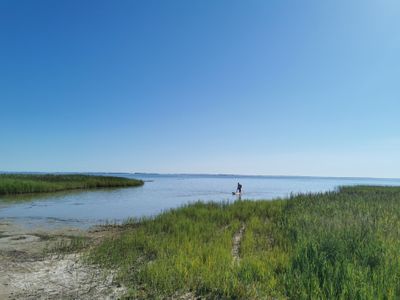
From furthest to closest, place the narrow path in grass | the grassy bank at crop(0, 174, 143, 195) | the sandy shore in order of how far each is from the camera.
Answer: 1. the grassy bank at crop(0, 174, 143, 195)
2. the narrow path in grass
3. the sandy shore

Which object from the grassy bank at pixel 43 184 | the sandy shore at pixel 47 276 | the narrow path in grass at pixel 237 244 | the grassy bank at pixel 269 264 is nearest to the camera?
the grassy bank at pixel 269 264

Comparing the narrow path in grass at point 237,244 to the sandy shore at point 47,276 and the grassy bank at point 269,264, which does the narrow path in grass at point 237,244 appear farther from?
the sandy shore at point 47,276

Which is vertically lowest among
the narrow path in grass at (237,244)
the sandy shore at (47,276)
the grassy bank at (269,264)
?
the sandy shore at (47,276)

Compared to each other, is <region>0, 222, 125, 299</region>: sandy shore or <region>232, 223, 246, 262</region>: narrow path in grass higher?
<region>232, 223, 246, 262</region>: narrow path in grass

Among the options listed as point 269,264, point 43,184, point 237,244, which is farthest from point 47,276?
point 43,184

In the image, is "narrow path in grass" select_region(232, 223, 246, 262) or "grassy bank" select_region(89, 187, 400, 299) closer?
"grassy bank" select_region(89, 187, 400, 299)

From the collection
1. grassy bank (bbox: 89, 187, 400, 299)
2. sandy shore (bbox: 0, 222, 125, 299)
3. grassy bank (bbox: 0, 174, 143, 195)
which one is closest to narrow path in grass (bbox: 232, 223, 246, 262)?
grassy bank (bbox: 89, 187, 400, 299)

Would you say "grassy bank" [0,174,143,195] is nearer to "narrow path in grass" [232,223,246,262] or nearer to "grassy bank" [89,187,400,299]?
"grassy bank" [89,187,400,299]

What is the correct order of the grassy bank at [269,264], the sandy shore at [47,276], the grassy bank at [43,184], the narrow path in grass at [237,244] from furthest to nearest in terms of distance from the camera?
the grassy bank at [43,184] → the narrow path in grass at [237,244] → the sandy shore at [47,276] → the grassy bank at [269,264]

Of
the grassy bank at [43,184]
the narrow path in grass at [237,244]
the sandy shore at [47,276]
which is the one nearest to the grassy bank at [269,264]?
the narrow path in grass at [237,244]

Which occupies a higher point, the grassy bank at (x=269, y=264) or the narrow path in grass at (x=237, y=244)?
the grassy bank at (x=269, y=264)

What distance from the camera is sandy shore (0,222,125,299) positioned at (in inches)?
235

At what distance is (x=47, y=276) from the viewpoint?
706cm

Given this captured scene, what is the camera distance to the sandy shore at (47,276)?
5.96 metres
